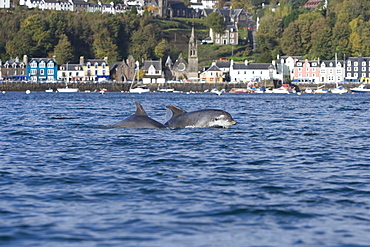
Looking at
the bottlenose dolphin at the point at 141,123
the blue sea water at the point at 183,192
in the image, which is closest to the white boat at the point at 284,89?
the bottlenose dolphin at the point at 141,123

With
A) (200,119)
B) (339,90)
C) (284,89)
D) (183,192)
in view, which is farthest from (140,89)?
(183,192)

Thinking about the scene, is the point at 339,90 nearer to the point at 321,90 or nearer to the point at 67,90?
the point at 321,90

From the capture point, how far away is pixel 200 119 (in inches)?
1367

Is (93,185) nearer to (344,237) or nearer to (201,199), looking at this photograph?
(201,199)

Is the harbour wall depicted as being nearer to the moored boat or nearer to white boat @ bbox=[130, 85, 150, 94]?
white boat @ bbox=[130, 85, 150, 94]

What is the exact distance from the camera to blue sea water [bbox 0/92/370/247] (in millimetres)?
14102

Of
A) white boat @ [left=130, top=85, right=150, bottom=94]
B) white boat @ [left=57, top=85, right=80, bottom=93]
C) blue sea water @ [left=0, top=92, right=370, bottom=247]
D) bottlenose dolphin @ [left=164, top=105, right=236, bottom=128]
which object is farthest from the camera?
white boat @ [left=130, top=85, right=150, bottom=94]

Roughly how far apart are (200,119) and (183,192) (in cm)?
1671

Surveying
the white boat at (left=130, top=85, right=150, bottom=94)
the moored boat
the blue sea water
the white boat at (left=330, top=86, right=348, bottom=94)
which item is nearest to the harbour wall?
the white boat at (left=130, top=85, right=150, bottom=94)

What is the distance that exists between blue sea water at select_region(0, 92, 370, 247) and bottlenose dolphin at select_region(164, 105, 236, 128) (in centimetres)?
318

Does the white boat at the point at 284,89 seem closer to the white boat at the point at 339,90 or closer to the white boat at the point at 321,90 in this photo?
the white boat at the point at 321,90

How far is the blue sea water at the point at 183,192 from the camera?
1410cm

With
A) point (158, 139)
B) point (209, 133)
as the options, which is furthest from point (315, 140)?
point (158, 139)

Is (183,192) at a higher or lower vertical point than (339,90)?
lower
